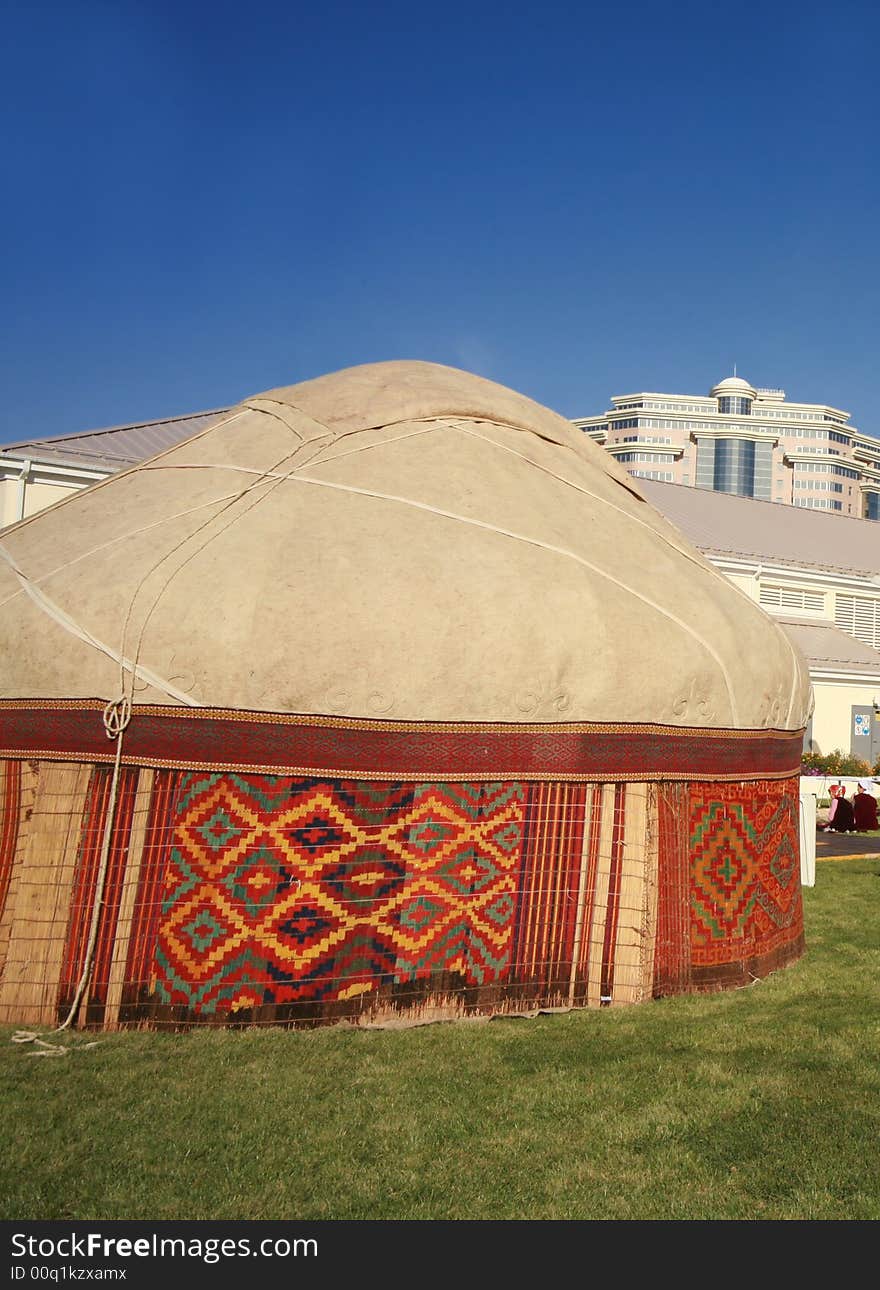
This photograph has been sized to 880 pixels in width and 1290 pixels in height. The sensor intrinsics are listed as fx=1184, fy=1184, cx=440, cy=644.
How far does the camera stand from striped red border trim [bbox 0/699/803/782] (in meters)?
4.62

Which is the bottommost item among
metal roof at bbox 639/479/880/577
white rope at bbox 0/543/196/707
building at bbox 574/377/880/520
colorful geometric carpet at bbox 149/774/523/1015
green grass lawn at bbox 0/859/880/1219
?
green grass lawn at bbox 0/859/880/1219

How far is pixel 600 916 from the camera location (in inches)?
199

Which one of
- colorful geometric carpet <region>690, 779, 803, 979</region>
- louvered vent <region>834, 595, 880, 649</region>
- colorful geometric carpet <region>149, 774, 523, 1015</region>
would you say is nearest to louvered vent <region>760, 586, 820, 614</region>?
louvered vent <region>834, 595, 880, 649</region>

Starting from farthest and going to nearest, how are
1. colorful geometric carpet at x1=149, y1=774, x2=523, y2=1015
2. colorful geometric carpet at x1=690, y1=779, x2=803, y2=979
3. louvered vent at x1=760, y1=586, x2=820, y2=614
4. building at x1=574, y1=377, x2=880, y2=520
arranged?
building at x1=574, y1=377, x2=880, y2=520 → louvered vent at x1=760, y1=586, x2=820, y2=614 → colorful geometric carpet at x1=690, y1=779, x2=803, y2=979 → colorful geometric carpet at x1=149, y1=774, x2=523, y2=1015

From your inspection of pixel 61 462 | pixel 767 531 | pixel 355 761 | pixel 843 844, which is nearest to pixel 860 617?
pixel 767 531

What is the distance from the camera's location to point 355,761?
4.68 m

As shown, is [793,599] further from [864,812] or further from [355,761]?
[355,761]

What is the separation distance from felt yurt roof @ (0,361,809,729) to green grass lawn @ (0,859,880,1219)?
4.20 feet

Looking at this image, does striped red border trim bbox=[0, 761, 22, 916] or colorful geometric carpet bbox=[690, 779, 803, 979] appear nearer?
striped red border trim bbox=[0, 761, 22, 916]

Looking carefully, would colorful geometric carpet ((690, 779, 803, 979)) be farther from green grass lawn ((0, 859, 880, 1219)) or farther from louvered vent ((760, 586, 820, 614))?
louvered vent ((760, 586, 820, 614))

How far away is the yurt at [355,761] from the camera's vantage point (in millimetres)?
4590

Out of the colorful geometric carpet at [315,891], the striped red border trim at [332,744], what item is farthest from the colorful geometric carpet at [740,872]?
the colorful geometric carpet at [315,891]

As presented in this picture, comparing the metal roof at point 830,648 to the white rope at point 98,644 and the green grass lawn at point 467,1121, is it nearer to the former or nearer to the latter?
the green grass lawn at point 467,1121
